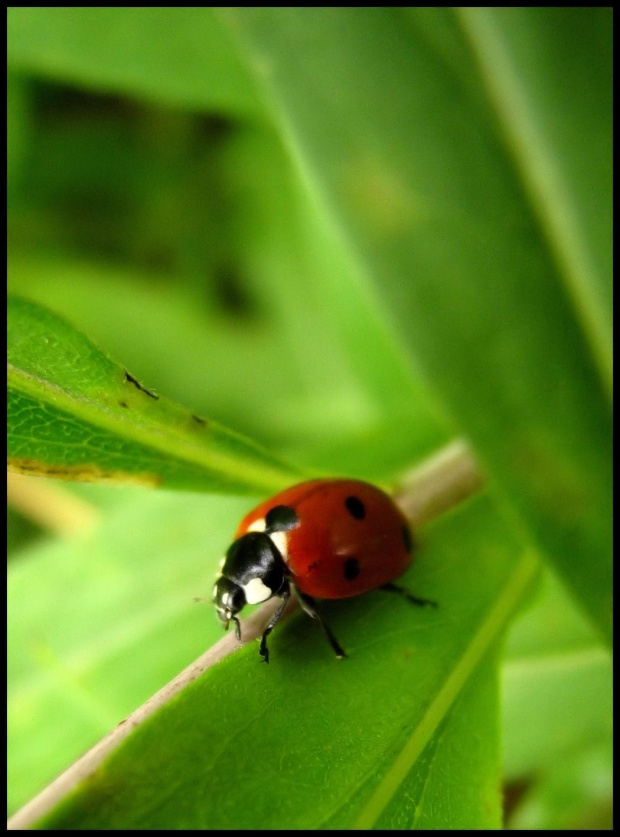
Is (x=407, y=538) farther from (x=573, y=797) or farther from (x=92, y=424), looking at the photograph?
(x=573, y=797)

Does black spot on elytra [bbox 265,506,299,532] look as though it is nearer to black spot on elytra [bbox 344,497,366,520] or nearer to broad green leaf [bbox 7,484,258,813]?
black spot on elytra [bbox 344,497,366,520]

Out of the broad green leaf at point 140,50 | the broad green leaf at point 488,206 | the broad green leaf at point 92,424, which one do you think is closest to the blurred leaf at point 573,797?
the broad green leaf at point 488,206

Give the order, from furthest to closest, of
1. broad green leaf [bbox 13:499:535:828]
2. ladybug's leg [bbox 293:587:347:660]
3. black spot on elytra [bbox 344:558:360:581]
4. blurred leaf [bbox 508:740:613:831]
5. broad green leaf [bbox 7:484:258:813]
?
1. blurred leaf [bbox 508:740:613:831]
2. broad green leaf [bbox 7:484:258:813]
3. black spot on elytra [bbox 344:558:360:581]
4. ladybug's leg [bbox 293:587:347:660]
5. broad green leaf [bbox 13:499:535:828]

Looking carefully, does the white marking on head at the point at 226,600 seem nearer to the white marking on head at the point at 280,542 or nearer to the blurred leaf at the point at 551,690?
the white marking on head at the point at 280,542

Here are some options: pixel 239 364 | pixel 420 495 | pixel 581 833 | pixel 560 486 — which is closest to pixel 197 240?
pixel 239 364

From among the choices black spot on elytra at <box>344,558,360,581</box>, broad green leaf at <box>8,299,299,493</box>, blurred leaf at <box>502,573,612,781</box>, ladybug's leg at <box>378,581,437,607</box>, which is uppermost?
broad green leaf at <box>8,299,299,493</box>

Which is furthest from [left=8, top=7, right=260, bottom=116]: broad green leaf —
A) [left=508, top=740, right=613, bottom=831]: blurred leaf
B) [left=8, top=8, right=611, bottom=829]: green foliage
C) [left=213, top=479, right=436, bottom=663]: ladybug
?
[left=508, top=740, right=613, bottom=831]: blurred leaf
